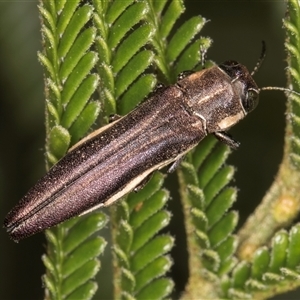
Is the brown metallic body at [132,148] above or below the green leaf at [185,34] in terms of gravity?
below

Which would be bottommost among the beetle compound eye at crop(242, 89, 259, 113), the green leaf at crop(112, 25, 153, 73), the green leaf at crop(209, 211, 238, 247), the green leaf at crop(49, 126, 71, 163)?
the green leaf at crop(209, 211, 238, 247)

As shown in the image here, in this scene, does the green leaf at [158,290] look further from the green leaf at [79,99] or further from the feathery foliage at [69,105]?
the green leaf at [79,99]

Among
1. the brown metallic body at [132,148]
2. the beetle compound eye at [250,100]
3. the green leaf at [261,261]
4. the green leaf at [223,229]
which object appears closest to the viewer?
the green leaf at [261,261]

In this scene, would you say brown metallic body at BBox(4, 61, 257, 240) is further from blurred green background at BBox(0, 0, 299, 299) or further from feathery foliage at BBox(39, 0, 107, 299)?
blurred green background at BBox(0, 0, 299, 299)

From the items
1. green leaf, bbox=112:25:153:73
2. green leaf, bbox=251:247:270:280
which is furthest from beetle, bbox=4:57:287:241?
green leaf, bbox=251:247:270:280

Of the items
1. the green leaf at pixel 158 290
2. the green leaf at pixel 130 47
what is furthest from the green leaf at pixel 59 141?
the green leaf at pixel 158 290

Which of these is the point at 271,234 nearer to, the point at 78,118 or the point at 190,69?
the point at 190,69

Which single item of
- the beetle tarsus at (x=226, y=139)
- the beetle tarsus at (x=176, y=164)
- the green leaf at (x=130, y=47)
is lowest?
the beetle tarsus at (x=176, y=164)
